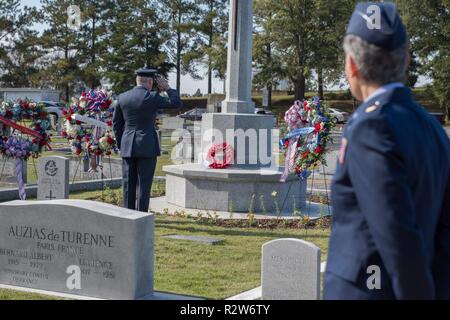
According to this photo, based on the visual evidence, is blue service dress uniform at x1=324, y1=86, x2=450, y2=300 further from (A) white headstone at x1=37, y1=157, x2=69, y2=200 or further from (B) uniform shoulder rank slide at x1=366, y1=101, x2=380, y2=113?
(A) white headstone at x1=37, y1=157, x2=69, y2=200

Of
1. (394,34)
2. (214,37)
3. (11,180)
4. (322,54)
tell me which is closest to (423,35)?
(322,54)

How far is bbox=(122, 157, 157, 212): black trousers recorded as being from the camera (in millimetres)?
9188

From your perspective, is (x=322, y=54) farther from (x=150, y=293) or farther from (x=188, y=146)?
(x=150, y=293)

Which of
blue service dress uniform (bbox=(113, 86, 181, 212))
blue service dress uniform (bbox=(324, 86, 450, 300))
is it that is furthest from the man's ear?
blue service dress uniform (bbox=(113, 86, 181, 212))

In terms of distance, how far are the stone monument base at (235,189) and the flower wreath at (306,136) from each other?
45 centimetres

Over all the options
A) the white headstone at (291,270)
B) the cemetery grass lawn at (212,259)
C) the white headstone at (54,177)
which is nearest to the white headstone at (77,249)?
the cemetery grass lawn at (212,259)

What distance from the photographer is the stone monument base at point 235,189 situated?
1092 cm

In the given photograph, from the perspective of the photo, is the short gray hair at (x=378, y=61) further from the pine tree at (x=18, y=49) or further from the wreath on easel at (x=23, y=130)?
the pine tree at (x=18, y=49)

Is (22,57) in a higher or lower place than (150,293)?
higher

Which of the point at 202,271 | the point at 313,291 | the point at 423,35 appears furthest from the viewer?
the point at 423,35

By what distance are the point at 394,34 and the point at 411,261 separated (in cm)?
82

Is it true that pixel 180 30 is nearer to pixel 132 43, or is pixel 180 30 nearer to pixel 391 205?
pixel 132 43

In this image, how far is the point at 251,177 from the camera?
1085 centimetres
